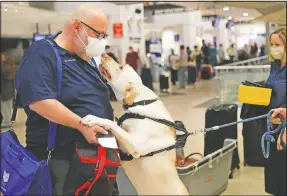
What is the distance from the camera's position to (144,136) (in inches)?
99.1

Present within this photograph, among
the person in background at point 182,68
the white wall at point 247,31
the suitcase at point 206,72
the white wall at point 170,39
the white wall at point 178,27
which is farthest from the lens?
the white wall at point 247,31

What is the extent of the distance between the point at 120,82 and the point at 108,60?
0.51 feet

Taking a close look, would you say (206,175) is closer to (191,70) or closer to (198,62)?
(191,70)

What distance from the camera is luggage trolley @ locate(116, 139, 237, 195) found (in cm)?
363

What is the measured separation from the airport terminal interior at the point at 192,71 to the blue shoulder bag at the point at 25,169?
5 centimetres

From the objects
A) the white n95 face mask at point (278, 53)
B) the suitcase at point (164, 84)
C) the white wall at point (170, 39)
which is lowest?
the suitcase at point (164, 84)

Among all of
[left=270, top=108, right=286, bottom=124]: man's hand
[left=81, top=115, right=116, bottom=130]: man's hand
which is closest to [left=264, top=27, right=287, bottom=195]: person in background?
[left=270, top=108, right=286, bottom=124]: man's hand

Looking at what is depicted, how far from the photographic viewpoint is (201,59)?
17.2m

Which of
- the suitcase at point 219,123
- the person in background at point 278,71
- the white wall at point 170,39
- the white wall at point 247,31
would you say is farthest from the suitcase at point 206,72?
the white wall at point 247,31

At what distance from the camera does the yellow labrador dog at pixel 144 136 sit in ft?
8.25

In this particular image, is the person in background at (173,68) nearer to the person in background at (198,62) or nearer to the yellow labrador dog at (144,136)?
the person in background at (198,62)

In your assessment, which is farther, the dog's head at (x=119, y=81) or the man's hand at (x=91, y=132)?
the dog's head at (x=119, y=81)

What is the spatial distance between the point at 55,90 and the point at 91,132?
0.26 m

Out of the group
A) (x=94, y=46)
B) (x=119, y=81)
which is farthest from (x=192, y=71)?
(x=94, y=46)
